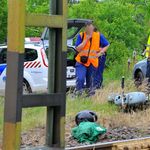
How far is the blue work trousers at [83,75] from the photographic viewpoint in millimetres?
7852

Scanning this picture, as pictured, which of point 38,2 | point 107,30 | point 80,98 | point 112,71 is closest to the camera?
point 80,98

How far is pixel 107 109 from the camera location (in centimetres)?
670

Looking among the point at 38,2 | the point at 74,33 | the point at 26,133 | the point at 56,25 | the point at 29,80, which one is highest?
the point at 38,2

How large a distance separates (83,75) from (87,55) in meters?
0.56

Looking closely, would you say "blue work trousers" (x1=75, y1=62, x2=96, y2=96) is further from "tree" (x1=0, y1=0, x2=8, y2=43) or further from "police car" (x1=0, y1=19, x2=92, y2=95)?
"tree" (x1=0, y1=0, x2=8, y2=43)

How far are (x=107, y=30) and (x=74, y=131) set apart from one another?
416 inches

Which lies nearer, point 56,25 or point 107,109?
point 56,25

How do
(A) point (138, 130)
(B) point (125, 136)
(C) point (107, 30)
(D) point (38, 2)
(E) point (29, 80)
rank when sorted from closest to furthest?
(B) point (125, 136), (A) point (138, 130), (E) point (29, 80), (C) point (107, 30), (D) point (38, 2)

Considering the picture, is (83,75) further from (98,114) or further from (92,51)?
(98,114)

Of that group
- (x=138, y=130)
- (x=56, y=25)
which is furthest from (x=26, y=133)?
(x=56, y=25)

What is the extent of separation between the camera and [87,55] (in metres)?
7.96

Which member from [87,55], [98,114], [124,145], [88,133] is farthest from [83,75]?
[124,145]

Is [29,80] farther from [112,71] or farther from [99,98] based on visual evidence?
[112,71]

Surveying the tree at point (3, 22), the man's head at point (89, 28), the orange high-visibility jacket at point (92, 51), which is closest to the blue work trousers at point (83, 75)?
the orange high-visibility jacket at point (92, 51)
